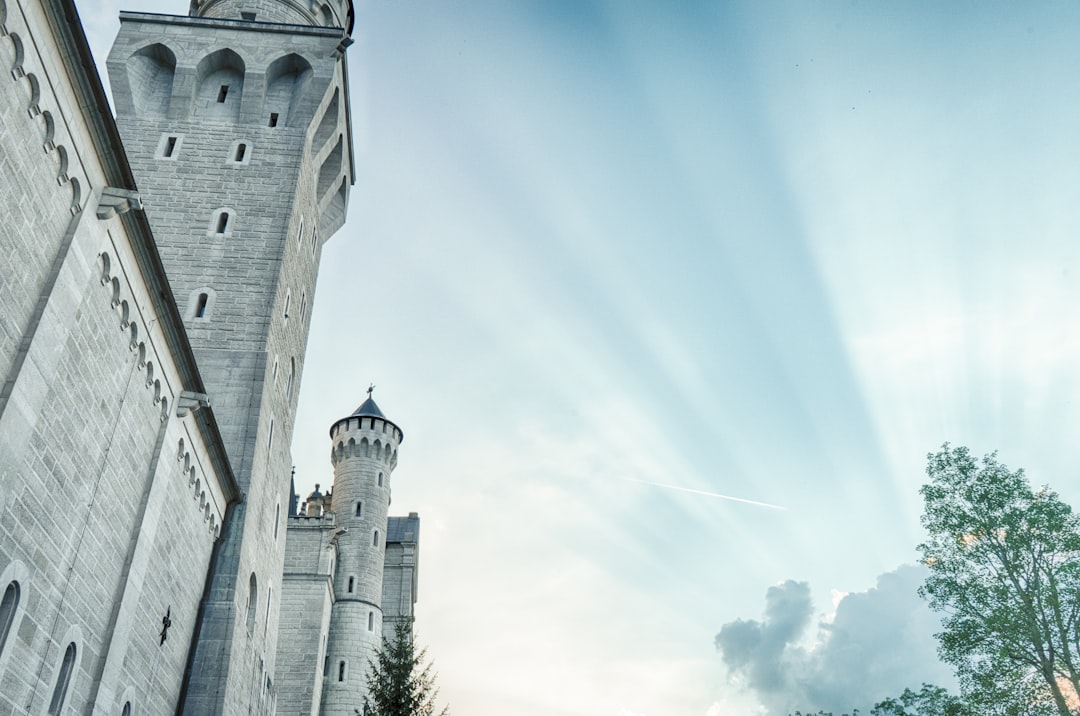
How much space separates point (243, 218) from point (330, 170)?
6268mm

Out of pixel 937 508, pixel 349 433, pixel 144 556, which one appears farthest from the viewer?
pixel 349 433

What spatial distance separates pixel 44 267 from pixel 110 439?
3.47 m

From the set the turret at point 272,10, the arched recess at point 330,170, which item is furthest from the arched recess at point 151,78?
the arched recess at point 330,170

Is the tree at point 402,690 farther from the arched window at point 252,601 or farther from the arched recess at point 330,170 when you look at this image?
the arched recess at point 330,170

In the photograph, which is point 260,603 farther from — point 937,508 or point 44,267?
point 937,508

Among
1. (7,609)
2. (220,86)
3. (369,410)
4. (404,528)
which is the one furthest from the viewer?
(404,528)

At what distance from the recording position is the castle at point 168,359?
11109mm

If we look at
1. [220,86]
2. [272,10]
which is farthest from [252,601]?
[272,10]

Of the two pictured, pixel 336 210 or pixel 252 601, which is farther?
pixel 336 210

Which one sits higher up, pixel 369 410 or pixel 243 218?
pixel 369 410

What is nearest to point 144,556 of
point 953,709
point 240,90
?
point 953,709

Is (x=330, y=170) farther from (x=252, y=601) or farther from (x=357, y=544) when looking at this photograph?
(x=357, y=544)

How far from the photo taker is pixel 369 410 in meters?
45.0

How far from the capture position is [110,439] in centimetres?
1379
